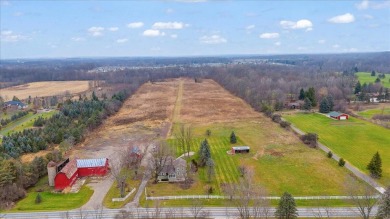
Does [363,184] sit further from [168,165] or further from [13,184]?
[13,184]

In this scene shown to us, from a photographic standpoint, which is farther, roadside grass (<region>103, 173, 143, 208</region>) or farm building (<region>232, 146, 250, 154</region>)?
farm building (<region>232, 146, 250, 154</region>)

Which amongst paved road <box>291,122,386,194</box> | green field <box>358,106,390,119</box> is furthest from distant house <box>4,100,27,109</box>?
green field <box>358,106,390,119</box>

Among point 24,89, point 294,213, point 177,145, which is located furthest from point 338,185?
point 24,89

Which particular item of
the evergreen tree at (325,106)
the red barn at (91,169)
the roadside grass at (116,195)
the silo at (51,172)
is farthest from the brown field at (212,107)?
the silo at (51,172)

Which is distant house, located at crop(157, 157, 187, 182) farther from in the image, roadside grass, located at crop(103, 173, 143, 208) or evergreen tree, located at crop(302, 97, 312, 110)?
evergreen tree, located at crop(302, 97, 312, 110)

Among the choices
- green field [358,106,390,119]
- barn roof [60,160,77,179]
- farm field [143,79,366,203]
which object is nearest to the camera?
farm field [143,79,366,203]

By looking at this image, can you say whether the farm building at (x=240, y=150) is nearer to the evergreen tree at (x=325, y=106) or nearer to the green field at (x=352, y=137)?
the green field at (x=352, y=137)
